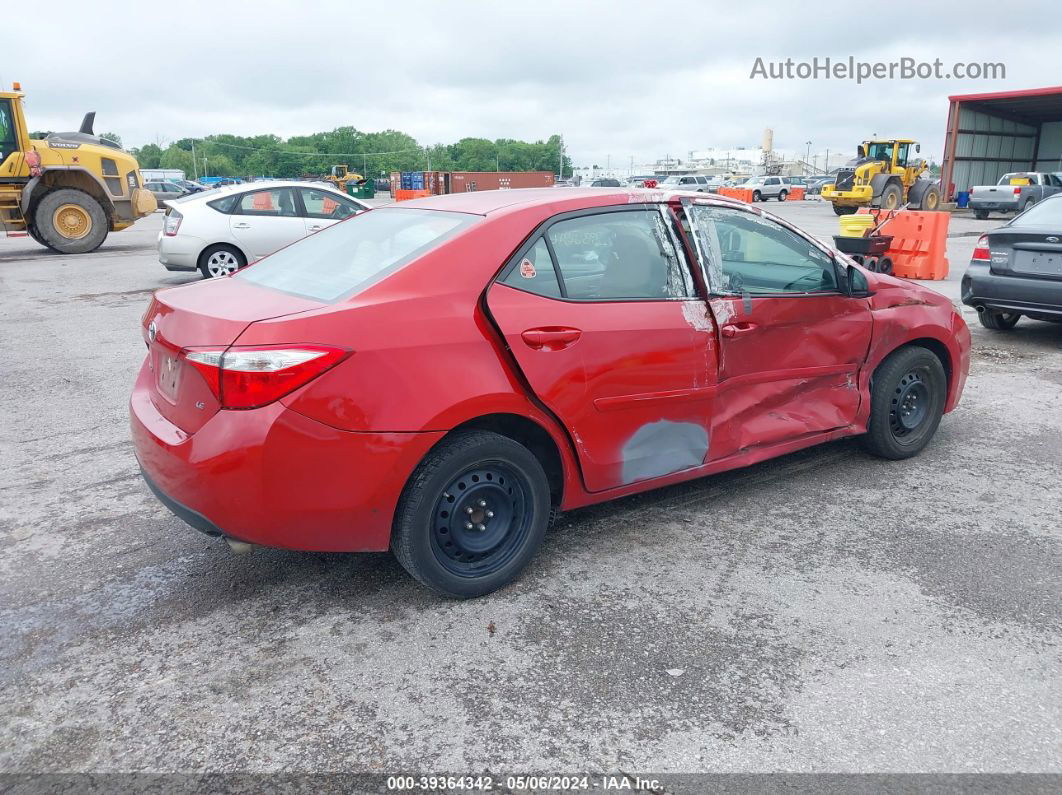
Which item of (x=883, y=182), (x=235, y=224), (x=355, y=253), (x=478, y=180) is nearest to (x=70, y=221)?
(x=235, y=224)

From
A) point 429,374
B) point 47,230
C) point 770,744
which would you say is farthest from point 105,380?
point 47,230

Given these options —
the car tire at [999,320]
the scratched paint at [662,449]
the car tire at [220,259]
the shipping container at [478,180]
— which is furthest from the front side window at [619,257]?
the shipping container at [478,180]

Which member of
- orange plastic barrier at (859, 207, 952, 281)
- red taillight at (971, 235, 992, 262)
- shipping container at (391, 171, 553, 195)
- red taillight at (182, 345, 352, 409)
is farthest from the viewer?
shipping container at (391, 171, 553, 195)

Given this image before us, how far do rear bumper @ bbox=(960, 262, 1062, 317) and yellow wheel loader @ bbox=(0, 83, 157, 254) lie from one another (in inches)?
612

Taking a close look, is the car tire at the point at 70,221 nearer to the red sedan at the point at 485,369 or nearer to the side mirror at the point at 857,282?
the red sedan at the point at 485,369

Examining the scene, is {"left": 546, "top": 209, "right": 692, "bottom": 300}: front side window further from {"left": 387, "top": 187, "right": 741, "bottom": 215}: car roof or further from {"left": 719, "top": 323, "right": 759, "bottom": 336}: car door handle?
{"left": 719, "top": 323, "right": 759, "bottom": 336}: car door handle

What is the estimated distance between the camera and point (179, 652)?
293cm

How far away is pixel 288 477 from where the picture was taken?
2.82 m

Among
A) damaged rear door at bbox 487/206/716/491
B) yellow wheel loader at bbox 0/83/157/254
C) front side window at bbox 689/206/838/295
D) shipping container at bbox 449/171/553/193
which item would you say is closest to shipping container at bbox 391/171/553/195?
shipping container at bbox 449/171/553/193

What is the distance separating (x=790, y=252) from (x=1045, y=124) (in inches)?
1747

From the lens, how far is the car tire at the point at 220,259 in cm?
1108

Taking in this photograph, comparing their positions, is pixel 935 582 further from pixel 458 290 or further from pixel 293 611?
pixel 293 611

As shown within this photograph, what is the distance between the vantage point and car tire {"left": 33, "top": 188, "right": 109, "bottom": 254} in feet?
53.0

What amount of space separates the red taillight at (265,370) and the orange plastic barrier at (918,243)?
39.5ft
